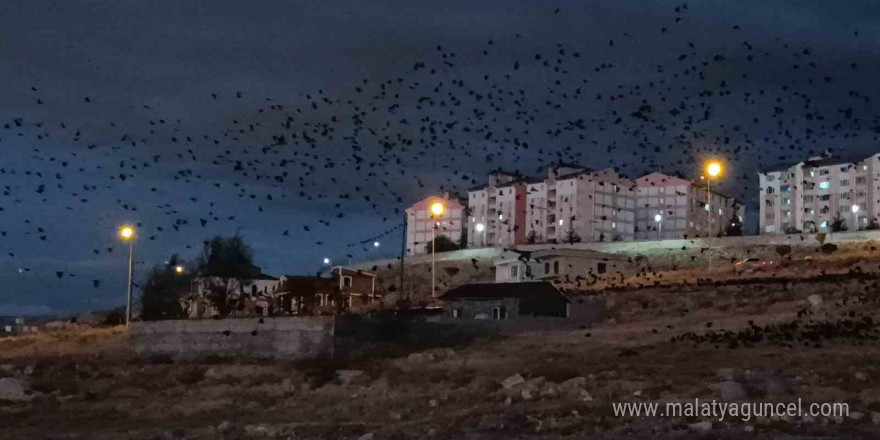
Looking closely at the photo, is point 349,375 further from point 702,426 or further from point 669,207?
point 669,207

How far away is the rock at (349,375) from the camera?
34678 millimetres

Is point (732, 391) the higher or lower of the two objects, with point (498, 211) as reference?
lower

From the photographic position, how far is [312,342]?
1642 inches

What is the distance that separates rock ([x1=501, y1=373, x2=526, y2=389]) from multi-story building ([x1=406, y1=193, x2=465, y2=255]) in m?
123

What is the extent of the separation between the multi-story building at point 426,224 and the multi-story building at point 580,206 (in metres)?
15.0

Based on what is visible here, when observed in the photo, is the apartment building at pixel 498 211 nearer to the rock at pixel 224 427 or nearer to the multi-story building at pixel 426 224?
the multi-story building at pixel 426 224

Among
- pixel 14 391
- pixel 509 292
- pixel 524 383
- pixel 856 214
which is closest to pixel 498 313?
pixel 509 292

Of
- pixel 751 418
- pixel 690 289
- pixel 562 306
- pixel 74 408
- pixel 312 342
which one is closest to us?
pixel 751 418

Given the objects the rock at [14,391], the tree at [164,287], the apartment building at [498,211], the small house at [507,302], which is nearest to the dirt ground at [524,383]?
the rock at [14,391]

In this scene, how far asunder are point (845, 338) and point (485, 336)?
1478cm

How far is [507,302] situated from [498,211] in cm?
10124

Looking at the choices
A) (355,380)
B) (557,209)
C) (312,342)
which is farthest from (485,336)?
(557,209)

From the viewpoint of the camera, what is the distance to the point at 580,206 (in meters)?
138

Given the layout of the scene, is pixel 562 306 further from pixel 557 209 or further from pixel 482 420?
pixel 557 209
